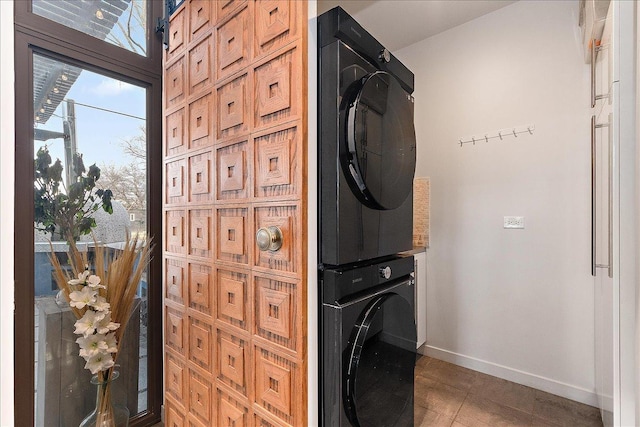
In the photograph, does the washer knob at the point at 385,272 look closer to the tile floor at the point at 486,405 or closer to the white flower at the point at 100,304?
the tile floor at the point at 486,405

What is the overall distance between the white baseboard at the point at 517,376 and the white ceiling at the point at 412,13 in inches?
113

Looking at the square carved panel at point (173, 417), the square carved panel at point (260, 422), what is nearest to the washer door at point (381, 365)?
the square carved panel at point (260, 422)

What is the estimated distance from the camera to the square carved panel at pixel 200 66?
1.53 m

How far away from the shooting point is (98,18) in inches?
68.3

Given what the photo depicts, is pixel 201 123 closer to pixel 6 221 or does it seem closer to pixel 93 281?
pixel 93 281

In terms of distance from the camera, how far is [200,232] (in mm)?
1573

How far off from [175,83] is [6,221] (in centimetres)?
155

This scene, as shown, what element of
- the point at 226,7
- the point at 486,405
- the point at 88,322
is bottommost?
the point at 486,405

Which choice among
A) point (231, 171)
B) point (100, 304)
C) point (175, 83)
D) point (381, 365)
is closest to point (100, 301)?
point (100, 304)

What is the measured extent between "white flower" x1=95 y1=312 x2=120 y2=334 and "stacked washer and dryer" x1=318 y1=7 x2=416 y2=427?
1.07 meters

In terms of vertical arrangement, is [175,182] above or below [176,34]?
below

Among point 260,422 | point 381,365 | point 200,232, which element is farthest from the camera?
point 200,232

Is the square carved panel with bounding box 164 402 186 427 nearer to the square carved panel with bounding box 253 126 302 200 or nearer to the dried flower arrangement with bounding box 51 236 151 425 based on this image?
the dried flower arrangement with bounding box 51 236 151 425

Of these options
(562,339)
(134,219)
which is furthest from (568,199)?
(134,219)
